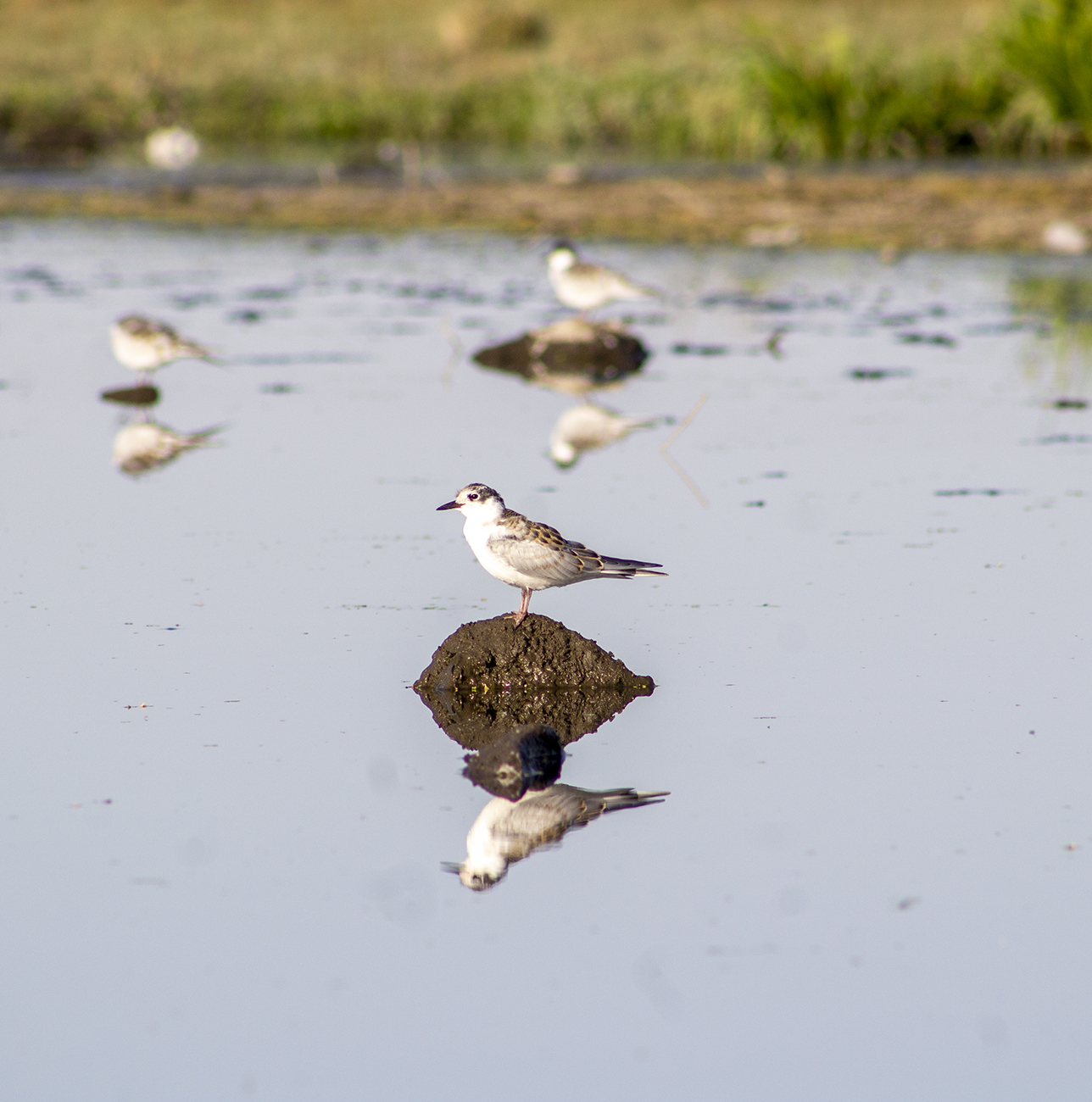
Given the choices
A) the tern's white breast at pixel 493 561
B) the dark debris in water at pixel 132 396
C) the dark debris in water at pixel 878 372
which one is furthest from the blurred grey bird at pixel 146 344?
the tern's white breast at pixel 493 561

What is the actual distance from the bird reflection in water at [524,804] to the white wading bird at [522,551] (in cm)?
93

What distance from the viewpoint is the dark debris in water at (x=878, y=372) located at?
45.4 feet

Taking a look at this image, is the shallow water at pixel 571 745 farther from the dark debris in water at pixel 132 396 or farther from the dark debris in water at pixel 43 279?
the dark debris in water at pixel 43 279

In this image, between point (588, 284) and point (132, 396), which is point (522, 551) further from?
point (588, 284)

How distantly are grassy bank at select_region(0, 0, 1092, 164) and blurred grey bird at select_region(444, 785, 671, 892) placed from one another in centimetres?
2328

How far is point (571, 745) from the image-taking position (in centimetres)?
619

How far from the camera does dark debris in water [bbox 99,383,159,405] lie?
13016 millimetres

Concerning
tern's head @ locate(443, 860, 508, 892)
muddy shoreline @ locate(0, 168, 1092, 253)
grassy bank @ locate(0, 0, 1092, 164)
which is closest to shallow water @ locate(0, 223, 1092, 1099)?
tern's head @ locate(443, 860, 508, 892)

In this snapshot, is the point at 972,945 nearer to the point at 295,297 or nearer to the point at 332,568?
the point at 332,568

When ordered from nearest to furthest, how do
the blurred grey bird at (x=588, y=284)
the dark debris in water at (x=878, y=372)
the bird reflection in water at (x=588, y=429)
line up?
the bird reflection in water at (x=588, y=429), the dark debris in water at (x=878, y=372), the blurred grey bird at (x=588, y=284)

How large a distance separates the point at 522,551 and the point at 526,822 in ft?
4.92

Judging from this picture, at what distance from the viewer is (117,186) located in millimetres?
29141

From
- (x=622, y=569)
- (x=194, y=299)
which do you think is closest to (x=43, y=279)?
(x=194, y=299)

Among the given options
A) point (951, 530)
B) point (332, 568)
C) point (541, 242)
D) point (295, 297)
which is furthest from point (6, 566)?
point (541, 242)
